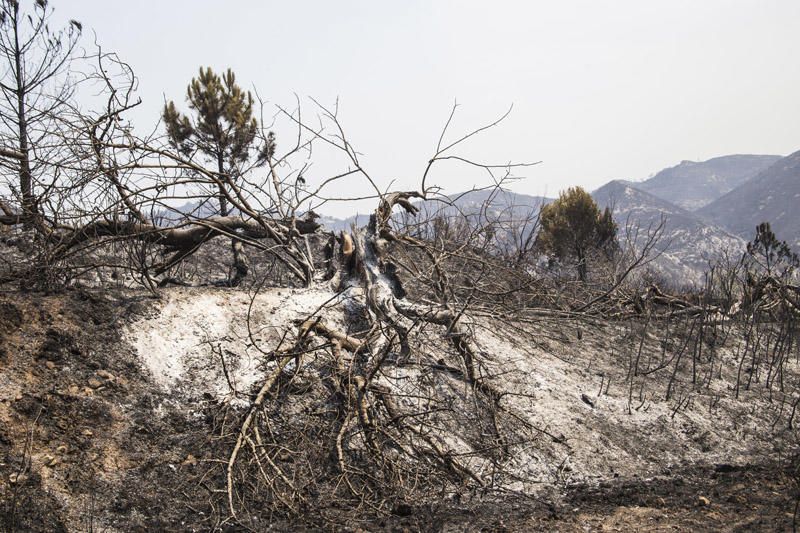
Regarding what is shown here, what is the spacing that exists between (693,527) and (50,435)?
400 cm

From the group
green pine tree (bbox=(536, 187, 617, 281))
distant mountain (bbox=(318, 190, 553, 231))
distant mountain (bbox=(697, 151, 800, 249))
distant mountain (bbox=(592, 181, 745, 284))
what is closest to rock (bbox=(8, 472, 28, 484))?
distant mountain (bbox=(318, 190, 553, 231))

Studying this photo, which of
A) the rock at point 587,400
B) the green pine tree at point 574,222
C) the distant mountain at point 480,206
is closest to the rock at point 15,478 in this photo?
the distant mountain at point 480,206

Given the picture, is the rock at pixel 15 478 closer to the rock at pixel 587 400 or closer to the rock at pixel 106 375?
the rock at pixel 106 375

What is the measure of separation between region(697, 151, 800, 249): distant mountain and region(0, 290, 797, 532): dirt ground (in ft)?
353

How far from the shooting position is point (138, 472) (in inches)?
136

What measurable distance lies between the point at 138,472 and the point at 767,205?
135 metres

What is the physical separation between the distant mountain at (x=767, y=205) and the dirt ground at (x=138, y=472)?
108 meters

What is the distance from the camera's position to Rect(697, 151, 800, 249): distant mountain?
334 ft

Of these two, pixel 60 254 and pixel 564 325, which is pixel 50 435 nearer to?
pixel 60 254

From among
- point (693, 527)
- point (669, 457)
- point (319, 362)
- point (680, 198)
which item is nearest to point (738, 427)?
point (669, 457)

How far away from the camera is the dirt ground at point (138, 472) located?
3.16 meters

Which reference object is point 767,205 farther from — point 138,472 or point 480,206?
point 138,472

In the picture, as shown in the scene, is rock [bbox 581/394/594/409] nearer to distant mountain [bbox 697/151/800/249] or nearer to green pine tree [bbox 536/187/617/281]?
green pine tree [bbox 536/187/617/281]

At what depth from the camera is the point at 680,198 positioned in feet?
624
